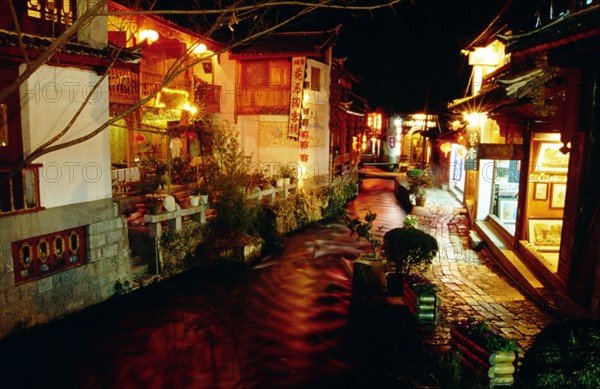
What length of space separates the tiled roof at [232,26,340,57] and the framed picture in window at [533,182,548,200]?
575 inches

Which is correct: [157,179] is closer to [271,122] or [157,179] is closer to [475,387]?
[271,122]

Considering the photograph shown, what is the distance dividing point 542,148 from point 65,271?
12809 mm

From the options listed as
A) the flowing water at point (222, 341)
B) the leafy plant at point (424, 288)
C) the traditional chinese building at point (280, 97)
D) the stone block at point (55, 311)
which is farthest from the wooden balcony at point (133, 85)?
the leafy plant at point (424, 288)

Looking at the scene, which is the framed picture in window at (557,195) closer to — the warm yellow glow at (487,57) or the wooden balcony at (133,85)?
the warm yellow glow at (487,57)

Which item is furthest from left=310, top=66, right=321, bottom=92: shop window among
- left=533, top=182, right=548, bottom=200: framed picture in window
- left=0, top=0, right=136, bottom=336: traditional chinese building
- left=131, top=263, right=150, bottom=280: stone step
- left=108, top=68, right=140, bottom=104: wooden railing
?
left=131, top=263, right=150, bottom=280: stone step

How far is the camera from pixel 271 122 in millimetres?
25016

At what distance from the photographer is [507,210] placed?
15.8 metres

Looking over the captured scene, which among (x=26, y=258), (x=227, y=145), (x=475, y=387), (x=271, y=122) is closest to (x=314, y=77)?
(x=271, y=122)

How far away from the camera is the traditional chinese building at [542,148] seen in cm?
787

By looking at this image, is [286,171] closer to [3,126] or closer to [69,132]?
[69,132]

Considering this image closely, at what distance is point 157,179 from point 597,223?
14974mm

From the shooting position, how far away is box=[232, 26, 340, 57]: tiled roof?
2400 cm

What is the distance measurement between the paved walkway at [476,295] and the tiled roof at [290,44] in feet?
40.4

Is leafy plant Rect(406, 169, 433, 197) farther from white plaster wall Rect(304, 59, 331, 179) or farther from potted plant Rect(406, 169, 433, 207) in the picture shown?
white plaster wall Rect(304, 59, 331, 179)
